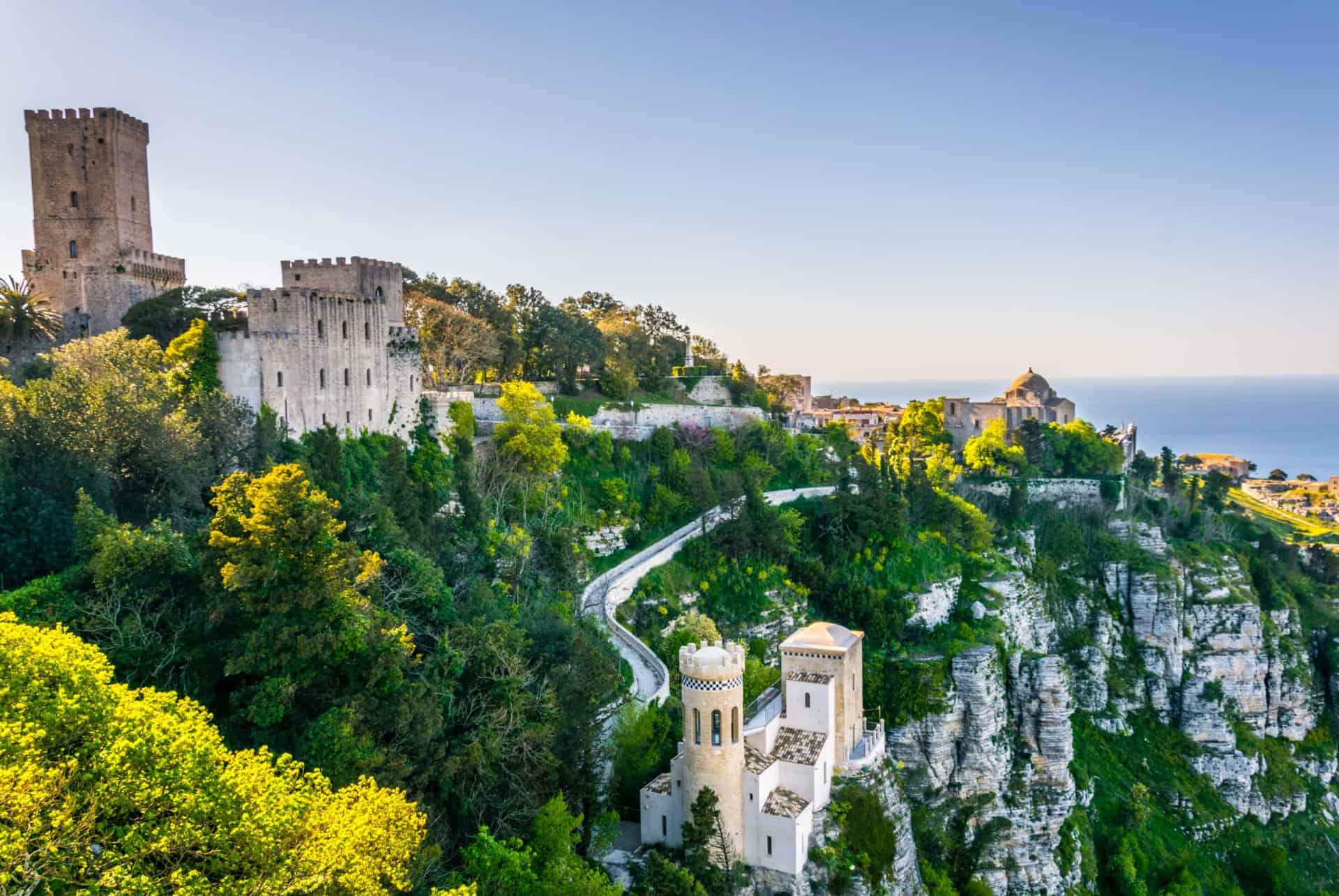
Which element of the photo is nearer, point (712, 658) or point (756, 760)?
point (712, 658)

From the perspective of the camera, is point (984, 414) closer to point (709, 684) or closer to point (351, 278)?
point (351, 278)

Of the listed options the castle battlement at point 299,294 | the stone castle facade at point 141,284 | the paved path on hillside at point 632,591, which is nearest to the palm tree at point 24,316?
the stone castle facade at point 141,284

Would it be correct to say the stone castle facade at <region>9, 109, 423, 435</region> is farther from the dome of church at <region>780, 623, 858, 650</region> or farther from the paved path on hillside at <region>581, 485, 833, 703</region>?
the dome of church at <region>780, 623, 858, 650</region>

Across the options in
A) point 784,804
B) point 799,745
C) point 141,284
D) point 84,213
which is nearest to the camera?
point 784,804

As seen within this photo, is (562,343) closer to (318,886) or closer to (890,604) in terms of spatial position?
(890,604)

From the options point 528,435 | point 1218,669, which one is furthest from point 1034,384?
point 528,435

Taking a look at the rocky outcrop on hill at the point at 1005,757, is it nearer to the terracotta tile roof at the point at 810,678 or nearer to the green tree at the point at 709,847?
the terracotta tile roof at the point at 810,678

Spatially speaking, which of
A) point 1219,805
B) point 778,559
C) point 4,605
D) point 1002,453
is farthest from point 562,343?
point 1219,805
